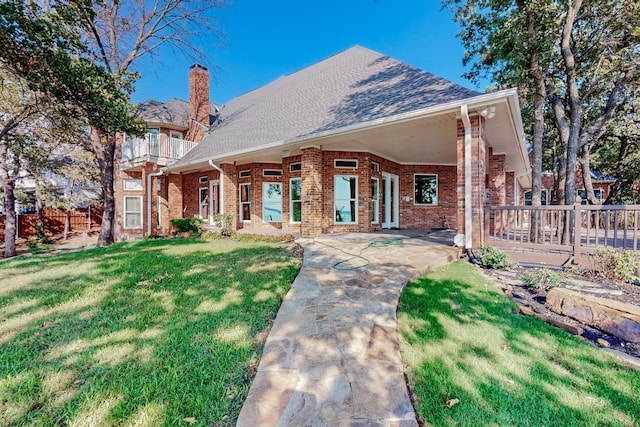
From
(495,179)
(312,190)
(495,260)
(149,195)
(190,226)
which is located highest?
(495,179)

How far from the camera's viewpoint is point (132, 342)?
2588mm

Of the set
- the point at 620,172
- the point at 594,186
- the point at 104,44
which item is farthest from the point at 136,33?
the point at 594,186

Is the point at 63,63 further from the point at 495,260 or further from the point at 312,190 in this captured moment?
the point at 495,260

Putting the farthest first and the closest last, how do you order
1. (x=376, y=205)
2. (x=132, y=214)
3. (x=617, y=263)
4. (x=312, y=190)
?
(x=132, y=214) < (x=376, y=205) < (x=312, y=190) < (x=617, y=263)

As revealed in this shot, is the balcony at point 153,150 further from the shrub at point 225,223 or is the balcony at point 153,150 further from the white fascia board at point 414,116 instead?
the white fascia board at point 414,116

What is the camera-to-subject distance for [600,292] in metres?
3.94

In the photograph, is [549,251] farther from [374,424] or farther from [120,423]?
[120,423]

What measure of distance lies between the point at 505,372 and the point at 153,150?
14850 mm

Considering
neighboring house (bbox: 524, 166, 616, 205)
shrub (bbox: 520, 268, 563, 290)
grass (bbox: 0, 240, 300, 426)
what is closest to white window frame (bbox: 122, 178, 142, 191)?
grass (bbox: 0, 240, 300, 426)

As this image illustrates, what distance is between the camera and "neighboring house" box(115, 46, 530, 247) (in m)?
5.97

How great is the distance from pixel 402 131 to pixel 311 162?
2708mm

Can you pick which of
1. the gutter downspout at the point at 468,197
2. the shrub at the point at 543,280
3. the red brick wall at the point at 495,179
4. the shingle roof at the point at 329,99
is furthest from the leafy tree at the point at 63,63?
the red brick wall at the point at 495,179

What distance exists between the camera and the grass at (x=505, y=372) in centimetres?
187

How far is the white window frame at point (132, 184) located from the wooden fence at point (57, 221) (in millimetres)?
6640
